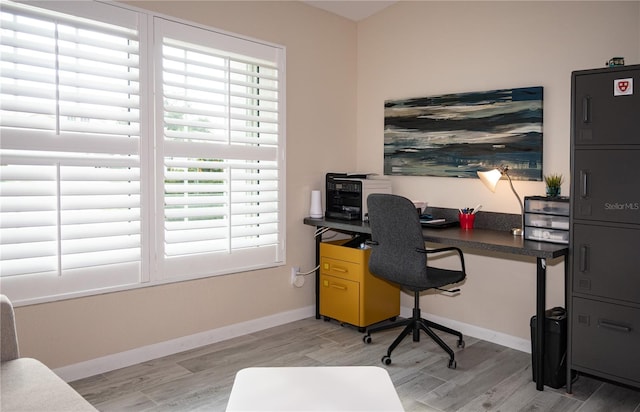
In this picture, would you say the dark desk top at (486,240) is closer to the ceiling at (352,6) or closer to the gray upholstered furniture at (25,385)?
the ceiling at (352,6)

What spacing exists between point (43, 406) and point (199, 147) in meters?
2.13

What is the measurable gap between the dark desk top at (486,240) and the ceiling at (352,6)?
179 centimetres

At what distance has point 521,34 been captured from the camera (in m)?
3.52

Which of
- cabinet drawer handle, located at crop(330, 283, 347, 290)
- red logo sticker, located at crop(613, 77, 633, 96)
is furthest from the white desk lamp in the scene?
cabinet drawer handle, located at crop(330, 283, 347, 290)

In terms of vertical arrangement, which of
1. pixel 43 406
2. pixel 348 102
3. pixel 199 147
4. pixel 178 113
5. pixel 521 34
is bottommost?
pixel 43 406

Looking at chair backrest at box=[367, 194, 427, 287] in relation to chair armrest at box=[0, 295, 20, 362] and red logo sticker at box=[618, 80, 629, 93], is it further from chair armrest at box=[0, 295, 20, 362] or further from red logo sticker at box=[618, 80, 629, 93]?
chair armrest at box=[0, 295, 20, 362]

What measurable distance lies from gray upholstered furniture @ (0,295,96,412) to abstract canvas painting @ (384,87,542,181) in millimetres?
2968

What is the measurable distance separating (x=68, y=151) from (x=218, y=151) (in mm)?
994

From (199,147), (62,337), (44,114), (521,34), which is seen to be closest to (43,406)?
(62,337)

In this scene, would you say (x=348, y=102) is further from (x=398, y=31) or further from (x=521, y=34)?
(x=521, y=34)

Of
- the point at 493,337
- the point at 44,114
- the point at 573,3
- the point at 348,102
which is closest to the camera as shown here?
the point at 44,114

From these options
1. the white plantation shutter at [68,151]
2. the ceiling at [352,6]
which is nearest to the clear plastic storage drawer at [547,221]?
the ceiling at [352,6]

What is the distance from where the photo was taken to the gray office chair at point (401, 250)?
3172 millimetres

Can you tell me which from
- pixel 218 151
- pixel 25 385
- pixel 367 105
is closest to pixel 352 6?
pixel 367 105
